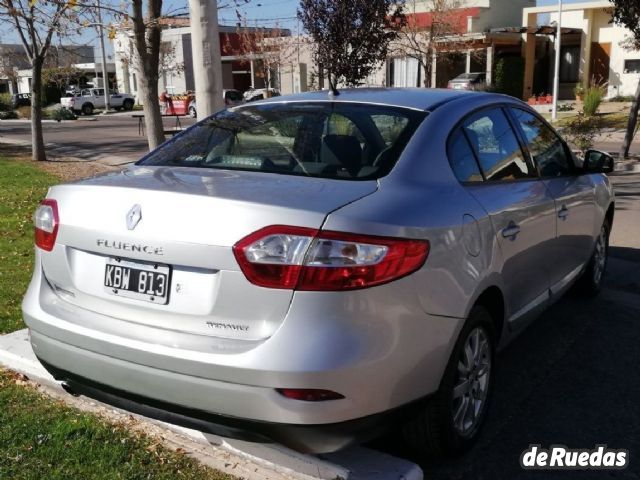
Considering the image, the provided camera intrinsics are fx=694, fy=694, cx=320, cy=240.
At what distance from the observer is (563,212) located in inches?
170

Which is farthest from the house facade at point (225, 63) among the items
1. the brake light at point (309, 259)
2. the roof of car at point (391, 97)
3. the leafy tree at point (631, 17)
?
the brake light at point (309, 259)

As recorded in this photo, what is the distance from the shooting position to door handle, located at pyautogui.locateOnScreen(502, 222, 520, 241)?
3424mm

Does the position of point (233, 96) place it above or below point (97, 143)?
above

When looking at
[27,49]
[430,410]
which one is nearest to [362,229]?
[430,410]

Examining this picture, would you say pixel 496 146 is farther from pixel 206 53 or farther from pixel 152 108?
pixel 152 108

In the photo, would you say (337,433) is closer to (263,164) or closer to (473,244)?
(473,244)

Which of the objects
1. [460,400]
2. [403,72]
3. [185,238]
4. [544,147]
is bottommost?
[460,400]

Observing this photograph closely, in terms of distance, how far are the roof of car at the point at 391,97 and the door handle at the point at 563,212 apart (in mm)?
915

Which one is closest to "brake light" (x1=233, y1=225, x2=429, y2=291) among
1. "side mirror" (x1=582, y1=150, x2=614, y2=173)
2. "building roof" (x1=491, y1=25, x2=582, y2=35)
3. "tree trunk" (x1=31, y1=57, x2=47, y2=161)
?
"side mirror" (x1=582, y1=150, x2=614, y2=173)

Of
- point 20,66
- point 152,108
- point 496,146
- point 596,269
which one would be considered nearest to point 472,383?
point 496,146

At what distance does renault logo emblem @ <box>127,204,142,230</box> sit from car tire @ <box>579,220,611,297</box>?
3.77m

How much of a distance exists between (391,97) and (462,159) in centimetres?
61

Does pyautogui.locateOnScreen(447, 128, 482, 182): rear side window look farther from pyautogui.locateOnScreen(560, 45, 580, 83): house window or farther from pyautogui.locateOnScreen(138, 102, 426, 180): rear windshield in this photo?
pyautogui.locateOnScreen(560, 45, 580, 83): house window

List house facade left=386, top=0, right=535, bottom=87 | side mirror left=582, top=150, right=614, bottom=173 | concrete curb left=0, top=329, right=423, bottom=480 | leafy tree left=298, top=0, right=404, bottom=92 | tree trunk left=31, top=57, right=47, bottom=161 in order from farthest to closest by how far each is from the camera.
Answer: house facade left=386, top=0, right=535, bottom=87 → tree trunk left=31, top=57, right=47, bottom=161 → leafy tree left=298, top=0, right=404, bottom=92 → side mirror left=582, top=150, right=614, bottom=173 → concrete curb left=0, top=329, right=423, bottom=480
